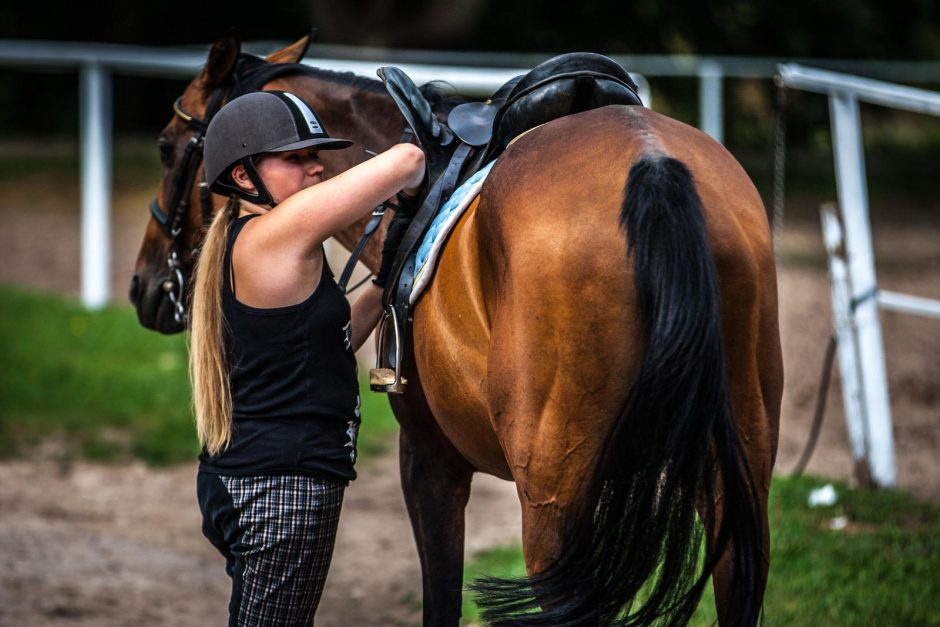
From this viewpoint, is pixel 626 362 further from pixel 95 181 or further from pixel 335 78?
pixel 95 181

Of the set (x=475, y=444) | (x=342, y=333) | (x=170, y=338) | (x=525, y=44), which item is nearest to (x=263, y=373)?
(x=342, y=333)

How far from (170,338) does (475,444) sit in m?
6.62

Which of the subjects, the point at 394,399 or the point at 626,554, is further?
the point at 394,399

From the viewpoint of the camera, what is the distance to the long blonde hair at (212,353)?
2426mm

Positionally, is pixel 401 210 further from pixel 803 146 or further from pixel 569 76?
pixel 803 146

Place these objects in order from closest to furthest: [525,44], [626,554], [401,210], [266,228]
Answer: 1. [626,554]
2. [266,228]
3. [401,210]
4. [525,44]

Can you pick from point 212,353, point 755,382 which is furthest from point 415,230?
point 755,382

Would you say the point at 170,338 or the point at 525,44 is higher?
the point at 525,44

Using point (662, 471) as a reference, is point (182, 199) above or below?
above

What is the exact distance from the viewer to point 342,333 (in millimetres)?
2471

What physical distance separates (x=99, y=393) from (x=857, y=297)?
15.6 ft

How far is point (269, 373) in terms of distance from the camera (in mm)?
2404

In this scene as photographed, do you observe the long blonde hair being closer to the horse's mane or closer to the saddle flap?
the saddle flap

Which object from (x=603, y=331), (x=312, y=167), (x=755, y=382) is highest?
(x=312, y=167)
